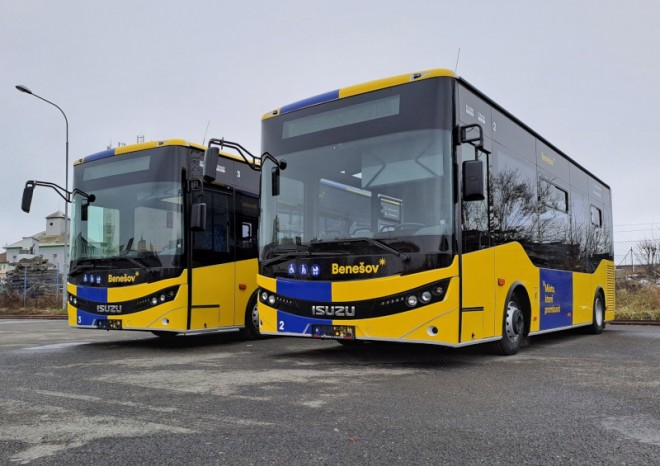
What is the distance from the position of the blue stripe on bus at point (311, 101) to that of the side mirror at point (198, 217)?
1.91m

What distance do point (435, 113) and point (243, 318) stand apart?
519cm

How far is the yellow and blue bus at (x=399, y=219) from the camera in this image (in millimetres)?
6668

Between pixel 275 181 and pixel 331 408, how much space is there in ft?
12.7

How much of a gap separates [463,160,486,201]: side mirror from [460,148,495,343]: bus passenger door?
0.17 m

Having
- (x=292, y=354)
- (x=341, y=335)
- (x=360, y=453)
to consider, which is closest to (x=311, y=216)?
(x=341, y=335)

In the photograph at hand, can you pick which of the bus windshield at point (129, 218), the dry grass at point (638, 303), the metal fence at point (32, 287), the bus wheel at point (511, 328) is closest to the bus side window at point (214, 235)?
the bus windshield at point (129, 218)

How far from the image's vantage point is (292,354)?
8.46 meters

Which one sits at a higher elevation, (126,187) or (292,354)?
(126,187)

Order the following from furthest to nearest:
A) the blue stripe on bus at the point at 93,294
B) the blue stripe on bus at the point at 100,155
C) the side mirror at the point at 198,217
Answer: the blue stripe on bus at the point at 100,155, the blue stripe on bus at the point at 93,294, the side mirror at the point at 198,217

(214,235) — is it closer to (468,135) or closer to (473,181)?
(468,135)

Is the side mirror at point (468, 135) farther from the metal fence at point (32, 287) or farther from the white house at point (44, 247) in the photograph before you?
the white house at point (44, 247)

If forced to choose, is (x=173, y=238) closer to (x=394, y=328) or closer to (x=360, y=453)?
(x=394, y=328)

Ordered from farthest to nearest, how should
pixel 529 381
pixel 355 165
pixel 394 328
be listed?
pixel 355 165
pixel 394 328
pixel 529 381

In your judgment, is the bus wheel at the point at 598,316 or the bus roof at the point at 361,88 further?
the bus wheel at the point at 598,316
